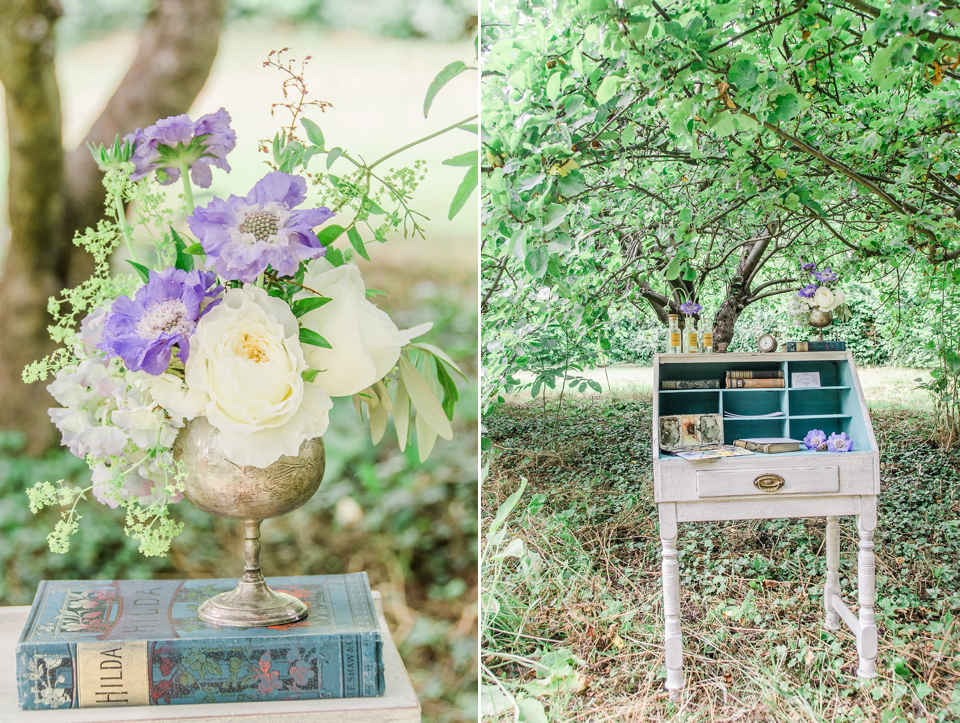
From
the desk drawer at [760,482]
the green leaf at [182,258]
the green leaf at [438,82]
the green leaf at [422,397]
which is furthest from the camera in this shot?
Answer: the desk drawer at [760,482]

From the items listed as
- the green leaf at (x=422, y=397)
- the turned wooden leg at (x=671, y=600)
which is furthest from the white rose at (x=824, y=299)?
the green leaf at (x=422, y=397)

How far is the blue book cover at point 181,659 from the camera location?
90cm

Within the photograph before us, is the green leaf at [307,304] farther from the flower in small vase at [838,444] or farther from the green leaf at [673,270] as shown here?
the flower in small vase at [838,444]

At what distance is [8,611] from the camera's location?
4.00 ft

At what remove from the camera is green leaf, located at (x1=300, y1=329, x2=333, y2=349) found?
3.00 ft

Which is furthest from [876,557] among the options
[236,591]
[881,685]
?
[236,591]

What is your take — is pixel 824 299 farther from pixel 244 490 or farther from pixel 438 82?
pixel 244 490

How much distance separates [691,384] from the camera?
192 cm

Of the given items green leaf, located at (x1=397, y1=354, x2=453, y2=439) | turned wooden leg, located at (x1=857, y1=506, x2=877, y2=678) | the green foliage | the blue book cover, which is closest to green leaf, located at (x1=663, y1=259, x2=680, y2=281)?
the green foliage

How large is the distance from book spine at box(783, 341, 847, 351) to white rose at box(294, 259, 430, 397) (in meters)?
1.28

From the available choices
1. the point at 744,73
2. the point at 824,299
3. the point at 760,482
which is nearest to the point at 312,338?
the point at 744,73

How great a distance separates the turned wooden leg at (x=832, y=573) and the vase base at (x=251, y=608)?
1.44m

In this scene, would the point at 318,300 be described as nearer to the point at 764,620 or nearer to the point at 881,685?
the point at 764,620

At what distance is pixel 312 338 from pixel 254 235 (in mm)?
139
